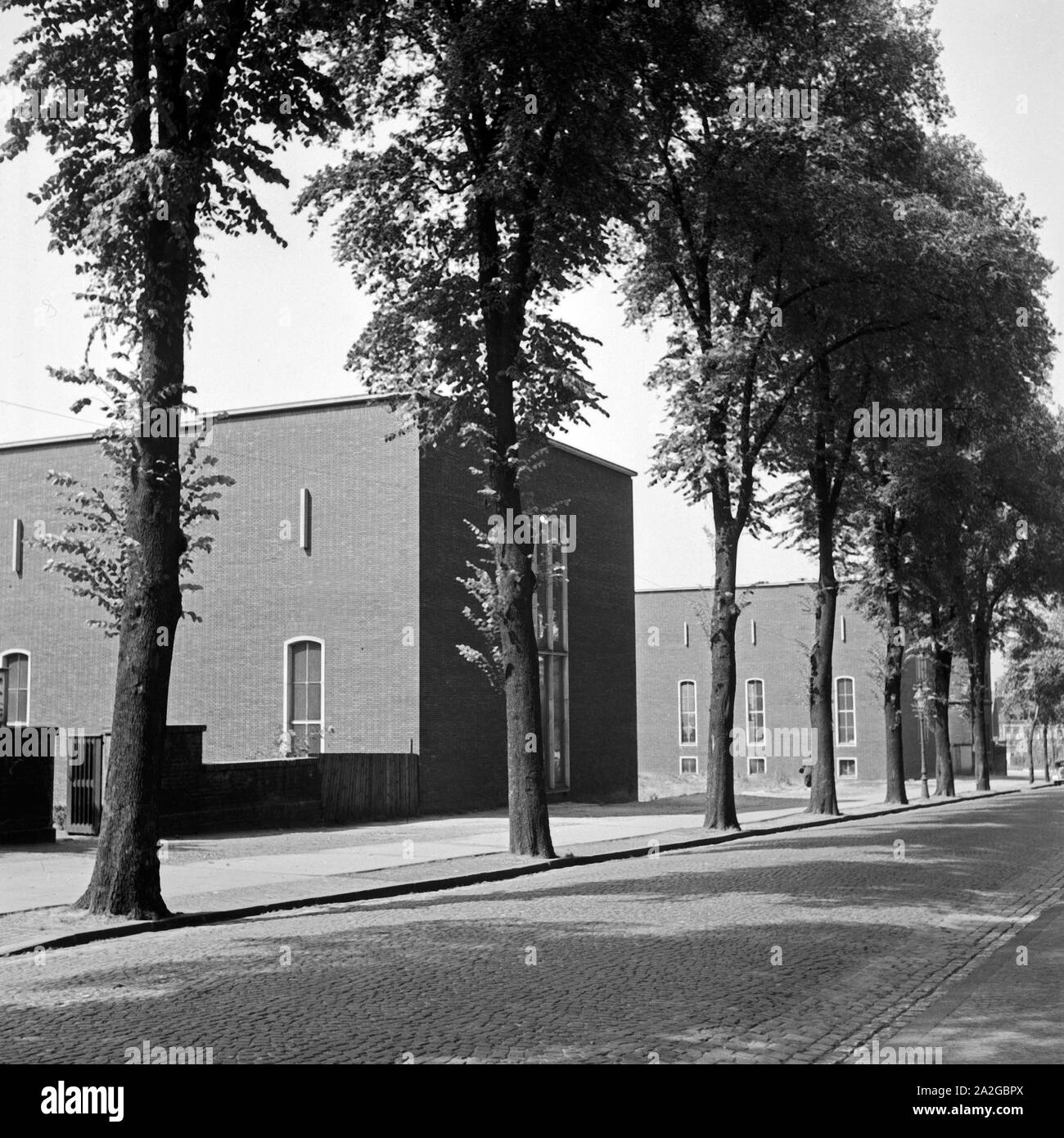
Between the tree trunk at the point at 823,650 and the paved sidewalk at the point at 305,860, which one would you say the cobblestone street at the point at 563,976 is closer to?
the paved sidewalk at the point at 305,860

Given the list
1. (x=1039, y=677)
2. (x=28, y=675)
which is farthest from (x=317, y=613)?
(x=1039, y=677)

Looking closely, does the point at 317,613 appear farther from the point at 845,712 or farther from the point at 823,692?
the point at 845,712

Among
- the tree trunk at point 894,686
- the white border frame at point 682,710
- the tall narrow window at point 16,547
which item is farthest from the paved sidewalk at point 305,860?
the white border frame at point 682,710

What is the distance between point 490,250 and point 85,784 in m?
11.2

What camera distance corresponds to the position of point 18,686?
3781 cm

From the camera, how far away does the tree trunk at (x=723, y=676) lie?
25406mm

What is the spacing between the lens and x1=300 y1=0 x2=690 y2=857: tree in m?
18.2

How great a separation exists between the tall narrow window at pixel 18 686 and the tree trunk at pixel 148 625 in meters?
26.5

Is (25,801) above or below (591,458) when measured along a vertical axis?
below

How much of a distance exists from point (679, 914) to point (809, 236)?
48.5 feet

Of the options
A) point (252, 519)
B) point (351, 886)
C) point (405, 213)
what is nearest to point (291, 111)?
point (405, 213)

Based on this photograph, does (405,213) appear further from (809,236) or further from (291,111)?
(809,236)

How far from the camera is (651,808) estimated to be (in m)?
34.4

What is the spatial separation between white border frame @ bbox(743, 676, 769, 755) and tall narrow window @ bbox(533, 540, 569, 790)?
108ft
